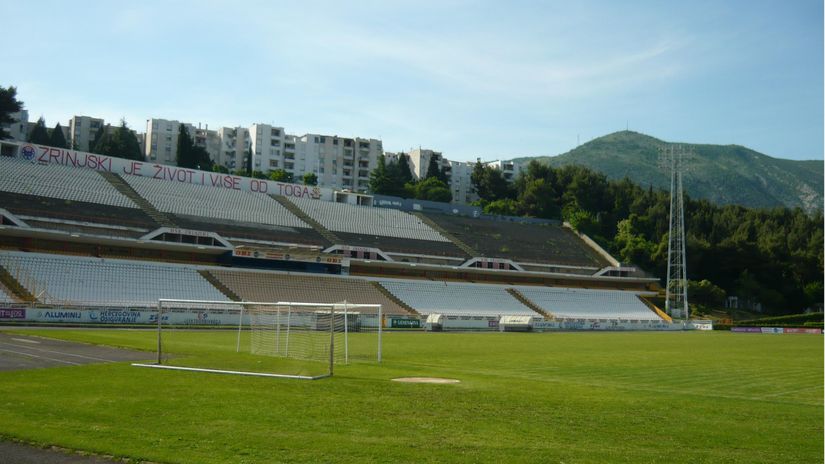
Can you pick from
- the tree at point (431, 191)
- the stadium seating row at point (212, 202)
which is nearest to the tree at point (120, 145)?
the stadium seating row at point (212, 202)

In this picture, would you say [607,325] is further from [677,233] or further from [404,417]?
[404,417]

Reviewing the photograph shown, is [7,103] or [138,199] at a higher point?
[7,103]

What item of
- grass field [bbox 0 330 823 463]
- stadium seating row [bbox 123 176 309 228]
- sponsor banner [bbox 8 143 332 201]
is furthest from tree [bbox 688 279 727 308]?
grass field [bbox 0 330 823 463]

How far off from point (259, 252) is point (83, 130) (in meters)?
87.4

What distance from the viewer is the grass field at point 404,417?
35.3 feet

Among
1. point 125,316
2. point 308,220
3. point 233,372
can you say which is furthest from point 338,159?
point 233,372

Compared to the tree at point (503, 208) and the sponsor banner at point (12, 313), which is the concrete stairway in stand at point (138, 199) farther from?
the tree at point (503, 208)

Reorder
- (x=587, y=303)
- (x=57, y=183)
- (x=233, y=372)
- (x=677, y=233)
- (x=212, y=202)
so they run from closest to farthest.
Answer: (x=233, y=372), (x=57, y=183), (x=212, y=202), (x=587, y=303), (x=677, y=233)

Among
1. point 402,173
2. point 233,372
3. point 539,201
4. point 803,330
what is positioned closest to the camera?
point 233,372

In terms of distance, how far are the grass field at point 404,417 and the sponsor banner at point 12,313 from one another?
27473mm

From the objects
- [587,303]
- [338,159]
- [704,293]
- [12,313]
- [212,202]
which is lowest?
[12,313]

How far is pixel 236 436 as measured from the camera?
11359 millimetres

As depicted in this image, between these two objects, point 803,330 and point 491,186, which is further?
point 491,186

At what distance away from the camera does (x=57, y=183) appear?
7094 centimetres
